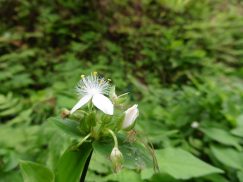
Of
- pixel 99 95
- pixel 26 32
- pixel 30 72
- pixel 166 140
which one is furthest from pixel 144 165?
pixel 26 32

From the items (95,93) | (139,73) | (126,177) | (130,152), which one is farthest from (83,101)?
(139,73)

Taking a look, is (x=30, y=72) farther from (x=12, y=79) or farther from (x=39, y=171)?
(x=39, y=171)

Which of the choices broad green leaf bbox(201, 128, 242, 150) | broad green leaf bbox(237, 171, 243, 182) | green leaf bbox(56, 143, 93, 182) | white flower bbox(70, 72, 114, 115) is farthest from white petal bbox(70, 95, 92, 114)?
broad green leaf bbox(201, 128, 242, 150)

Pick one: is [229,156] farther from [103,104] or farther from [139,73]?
[139,73]

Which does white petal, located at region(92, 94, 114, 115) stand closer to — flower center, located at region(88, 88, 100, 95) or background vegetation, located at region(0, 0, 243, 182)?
flower center, located at region(88, 88, 100, 95)

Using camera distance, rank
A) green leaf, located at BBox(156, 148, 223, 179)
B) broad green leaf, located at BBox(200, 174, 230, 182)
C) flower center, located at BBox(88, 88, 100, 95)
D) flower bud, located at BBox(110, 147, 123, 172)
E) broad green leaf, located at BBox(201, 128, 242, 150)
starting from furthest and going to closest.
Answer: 1. broad green leaf, located at BBox(201, 128, 242, 150)
2. broad green leaf, located at BBox(200, 174, 230, 182)
3. green leaf, located at BBox(156, 148, 223, 179)
4. flower center, located at BBox(88, 88, 100, 95)
5. flower bud, located at BBox(110, 147, 123, 172)

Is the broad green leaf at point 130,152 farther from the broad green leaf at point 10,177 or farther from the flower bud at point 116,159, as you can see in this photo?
the broad green leaf at point 10,177

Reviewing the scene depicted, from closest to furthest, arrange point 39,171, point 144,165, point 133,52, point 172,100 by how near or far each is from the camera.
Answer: point 144,165 < point 39,171 < point 172,100 < point 133,52
